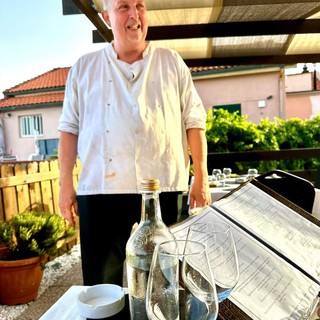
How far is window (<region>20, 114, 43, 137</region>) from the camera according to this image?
55.3 feet

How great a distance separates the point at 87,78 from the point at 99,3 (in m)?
1.11

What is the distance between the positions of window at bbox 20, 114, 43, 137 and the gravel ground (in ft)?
45.4

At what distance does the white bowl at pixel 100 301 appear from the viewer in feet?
2.52

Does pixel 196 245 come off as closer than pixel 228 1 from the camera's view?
Yes

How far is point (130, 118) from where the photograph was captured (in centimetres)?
145

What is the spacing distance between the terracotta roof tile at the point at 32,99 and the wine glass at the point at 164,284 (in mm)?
16006

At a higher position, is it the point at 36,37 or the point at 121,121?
the point at 36,37

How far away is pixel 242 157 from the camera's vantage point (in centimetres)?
435

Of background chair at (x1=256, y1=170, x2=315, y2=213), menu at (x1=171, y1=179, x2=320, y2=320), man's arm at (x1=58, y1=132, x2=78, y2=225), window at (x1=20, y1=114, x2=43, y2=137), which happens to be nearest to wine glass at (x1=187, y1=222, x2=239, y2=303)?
menu at (x1=171, y1=179, x2=320, y2=320)

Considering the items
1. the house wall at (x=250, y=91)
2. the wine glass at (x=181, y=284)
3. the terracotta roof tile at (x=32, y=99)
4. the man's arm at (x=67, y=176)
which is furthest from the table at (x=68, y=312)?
the terracotta roof tile at (x=32, y=99)

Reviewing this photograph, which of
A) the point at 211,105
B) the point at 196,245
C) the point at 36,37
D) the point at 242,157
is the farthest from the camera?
the point at 36,37

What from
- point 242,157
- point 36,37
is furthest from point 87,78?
point 36,37

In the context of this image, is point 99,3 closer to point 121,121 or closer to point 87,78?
point 87,78

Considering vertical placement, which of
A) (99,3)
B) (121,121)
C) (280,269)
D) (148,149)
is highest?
(99,3)
